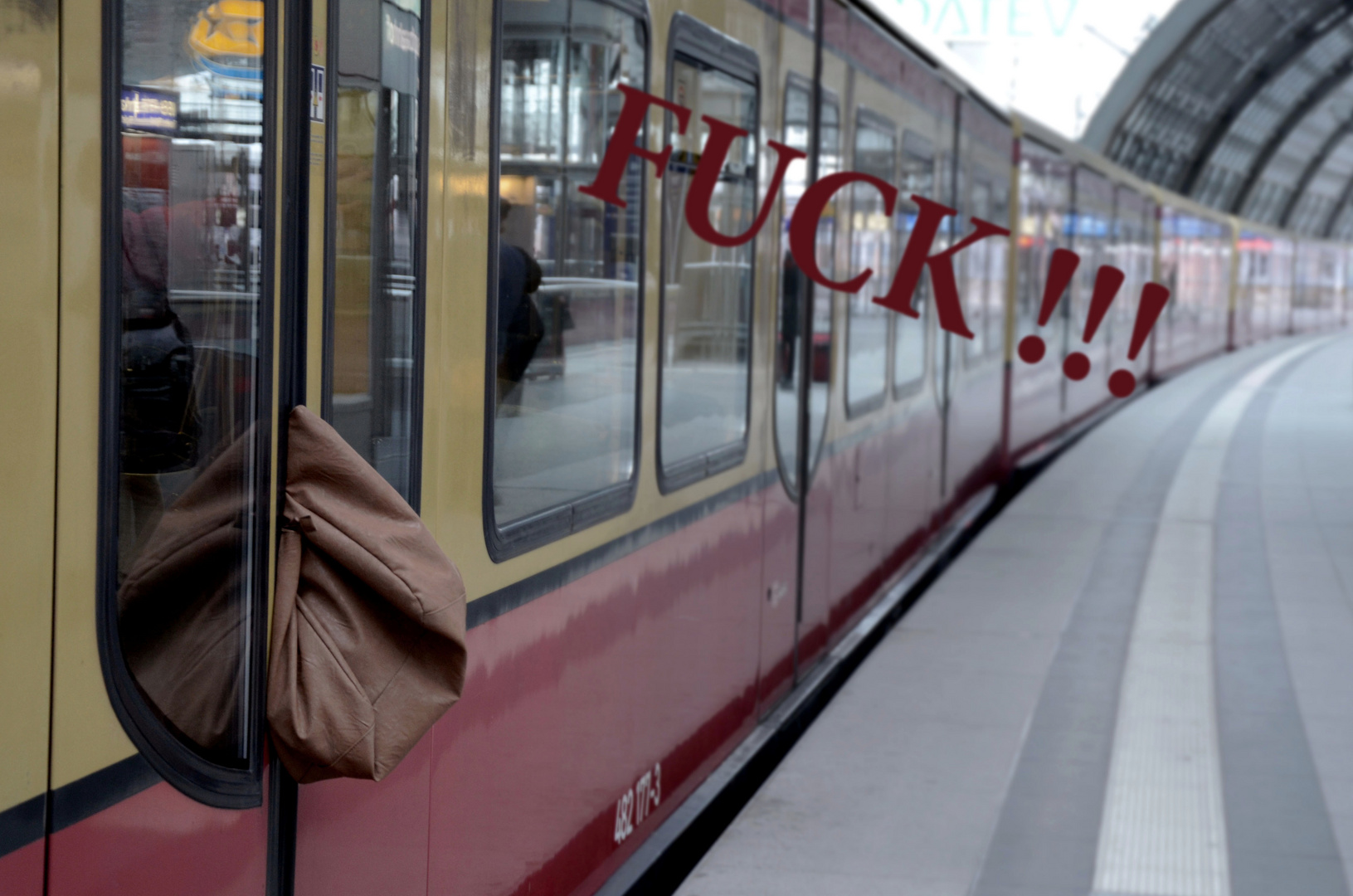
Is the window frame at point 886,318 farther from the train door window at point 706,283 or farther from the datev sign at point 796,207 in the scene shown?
the train door window at point 706,283

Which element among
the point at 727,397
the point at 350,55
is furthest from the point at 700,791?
the point at 350,55

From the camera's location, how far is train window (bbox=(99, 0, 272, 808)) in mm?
1820

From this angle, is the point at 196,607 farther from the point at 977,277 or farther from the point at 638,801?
the point at 977,277

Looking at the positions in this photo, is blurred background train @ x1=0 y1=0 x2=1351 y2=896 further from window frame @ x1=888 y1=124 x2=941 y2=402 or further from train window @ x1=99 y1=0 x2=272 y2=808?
window frame @ x1=888 y1=124 x2=941 y2=402

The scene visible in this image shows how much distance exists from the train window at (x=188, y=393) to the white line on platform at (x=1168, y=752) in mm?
2817

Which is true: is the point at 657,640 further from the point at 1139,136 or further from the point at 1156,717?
the point at 1139,136

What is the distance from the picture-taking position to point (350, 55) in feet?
7.53

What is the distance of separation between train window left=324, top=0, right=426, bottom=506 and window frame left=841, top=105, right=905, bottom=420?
384 centimetres

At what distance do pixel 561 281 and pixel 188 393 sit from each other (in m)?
1.27

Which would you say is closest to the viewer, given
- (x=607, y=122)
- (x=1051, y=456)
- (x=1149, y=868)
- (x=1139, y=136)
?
(x=607, y=122)

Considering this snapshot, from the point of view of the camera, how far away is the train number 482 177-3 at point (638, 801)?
147 inches

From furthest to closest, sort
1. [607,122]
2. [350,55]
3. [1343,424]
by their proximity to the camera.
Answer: [1343,424]
[607,122]
[350,55]

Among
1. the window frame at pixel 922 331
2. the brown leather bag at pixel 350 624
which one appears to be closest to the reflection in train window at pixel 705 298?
the brown leather bag at pixel 350 624

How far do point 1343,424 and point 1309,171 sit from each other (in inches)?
1992
